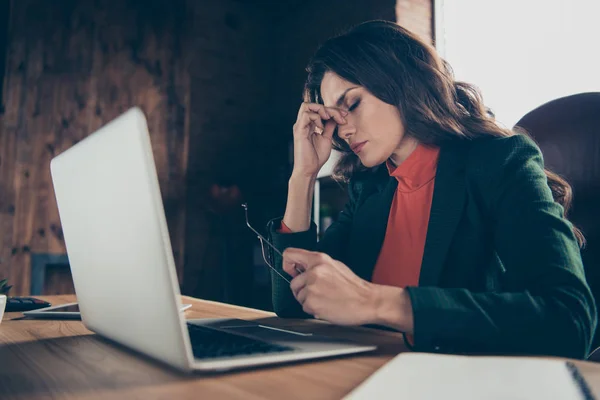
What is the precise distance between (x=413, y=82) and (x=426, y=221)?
0.34 meters

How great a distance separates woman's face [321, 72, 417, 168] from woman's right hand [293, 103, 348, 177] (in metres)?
0.04

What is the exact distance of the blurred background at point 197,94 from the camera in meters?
2.72

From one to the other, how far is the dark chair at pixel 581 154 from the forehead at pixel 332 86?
460mm

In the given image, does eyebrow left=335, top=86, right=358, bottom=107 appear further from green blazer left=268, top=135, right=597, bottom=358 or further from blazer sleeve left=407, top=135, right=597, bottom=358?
blazer sleeve left=407, top=135, right=597, bottom=358

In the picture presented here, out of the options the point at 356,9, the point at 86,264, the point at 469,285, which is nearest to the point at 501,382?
the point at 86,264

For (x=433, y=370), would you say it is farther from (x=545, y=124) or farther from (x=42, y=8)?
(x=42, y=8)

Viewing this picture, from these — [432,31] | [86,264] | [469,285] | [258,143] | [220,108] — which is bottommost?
[469,285]

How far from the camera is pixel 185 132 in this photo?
11.0ft

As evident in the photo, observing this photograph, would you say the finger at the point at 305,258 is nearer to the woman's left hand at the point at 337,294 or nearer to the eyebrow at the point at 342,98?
the woman's left hand at the point at 337,294

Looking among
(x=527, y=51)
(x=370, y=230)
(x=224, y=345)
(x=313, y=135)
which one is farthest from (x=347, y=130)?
(x=527, y=51)

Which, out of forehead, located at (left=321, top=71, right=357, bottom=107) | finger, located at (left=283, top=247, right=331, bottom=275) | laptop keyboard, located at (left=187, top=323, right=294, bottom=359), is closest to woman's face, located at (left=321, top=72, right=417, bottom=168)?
forehead, located at (left=321, top=71, right=357, bottom=107)

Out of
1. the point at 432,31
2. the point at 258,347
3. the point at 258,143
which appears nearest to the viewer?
the point at 258,347

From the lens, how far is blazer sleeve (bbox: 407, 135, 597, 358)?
587mm

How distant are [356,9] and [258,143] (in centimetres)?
122
